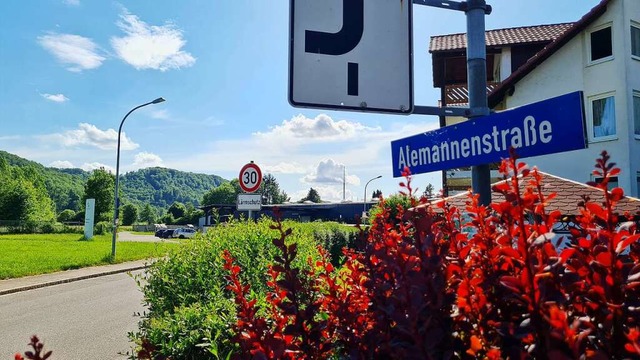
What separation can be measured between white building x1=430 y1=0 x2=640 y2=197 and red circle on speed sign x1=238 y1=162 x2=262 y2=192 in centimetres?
1030

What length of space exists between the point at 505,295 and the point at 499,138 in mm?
1321

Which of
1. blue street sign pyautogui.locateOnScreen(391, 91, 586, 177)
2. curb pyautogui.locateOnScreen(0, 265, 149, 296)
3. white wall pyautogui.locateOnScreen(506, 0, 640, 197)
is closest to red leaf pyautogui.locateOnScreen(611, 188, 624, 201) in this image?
blue street sign pyautogui.locateOnScreen(391, 91, 586, 177)

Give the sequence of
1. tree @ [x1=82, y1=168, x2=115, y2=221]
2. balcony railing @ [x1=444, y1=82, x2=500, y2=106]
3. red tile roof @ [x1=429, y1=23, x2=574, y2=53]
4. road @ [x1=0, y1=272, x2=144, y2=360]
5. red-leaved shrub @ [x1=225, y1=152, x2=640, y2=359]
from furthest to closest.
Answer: tree @ [x1=82, y1=168, x2=115, y2=221] → red tile roof @ [x1=429, y1=23, x2=574, y2=53] → balcony railing @ [x1=444, y1=82, x2=500, y2=106] → road @ [x1=0, y1=272, x2=144, y2=360] → red-leaved shrub @ [x1=225, y1=152, x2=640, y2=359]

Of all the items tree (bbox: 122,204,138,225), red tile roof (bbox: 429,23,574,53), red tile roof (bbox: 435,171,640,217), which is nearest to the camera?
red tile roof (bbox: 435,171,640,217)

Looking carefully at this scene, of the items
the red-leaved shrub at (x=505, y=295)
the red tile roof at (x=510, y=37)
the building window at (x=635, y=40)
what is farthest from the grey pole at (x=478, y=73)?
the building window at (x=635, y=40)

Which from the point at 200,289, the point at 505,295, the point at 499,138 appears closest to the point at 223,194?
the point at 200,289

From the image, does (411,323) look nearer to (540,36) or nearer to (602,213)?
(602,213)

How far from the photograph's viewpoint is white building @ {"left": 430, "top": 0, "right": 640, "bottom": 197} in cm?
1491

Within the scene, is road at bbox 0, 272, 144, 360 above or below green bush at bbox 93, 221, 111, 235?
below

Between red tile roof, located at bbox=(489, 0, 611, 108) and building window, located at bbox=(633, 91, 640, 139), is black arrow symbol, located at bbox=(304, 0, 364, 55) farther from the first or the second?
building window, located at bbox=(633, 91, 640, 139)

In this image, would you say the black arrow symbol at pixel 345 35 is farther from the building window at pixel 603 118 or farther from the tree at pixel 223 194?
the tree at pixel 223 194

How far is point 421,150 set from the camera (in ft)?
8.21

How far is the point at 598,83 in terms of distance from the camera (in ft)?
51.6

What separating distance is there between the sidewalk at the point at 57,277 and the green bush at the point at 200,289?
1127 centimetres
